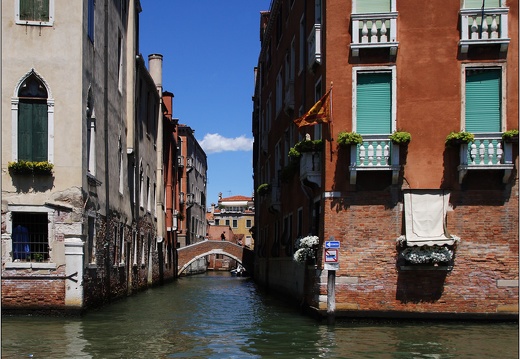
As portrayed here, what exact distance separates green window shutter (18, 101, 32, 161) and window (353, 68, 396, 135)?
659 centimetres

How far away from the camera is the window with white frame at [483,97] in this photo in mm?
14320

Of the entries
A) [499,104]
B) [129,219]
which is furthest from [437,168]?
[129,219]

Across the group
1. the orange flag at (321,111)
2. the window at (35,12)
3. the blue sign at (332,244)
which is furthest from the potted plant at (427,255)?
the window at (35,12)

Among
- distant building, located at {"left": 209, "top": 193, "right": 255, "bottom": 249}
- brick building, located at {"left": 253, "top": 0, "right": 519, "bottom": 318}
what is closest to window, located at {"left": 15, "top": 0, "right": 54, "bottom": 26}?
brick building, located at {"left": 253, "top": 0, "right": 519, "bottom": 318}

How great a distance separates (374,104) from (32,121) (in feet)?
22.7

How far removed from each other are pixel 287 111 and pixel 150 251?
1166 centimetres

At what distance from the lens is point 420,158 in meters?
14.3

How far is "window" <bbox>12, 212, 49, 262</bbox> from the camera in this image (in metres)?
15.4

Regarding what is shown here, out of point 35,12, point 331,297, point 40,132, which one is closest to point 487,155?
point 331,297

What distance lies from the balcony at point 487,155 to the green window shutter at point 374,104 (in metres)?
1.51

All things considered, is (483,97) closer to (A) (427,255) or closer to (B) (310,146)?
(A) (427,255)

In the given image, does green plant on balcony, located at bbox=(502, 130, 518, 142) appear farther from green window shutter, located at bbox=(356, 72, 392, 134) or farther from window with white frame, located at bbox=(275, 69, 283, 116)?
window with white frame, located at bbox=(275, 69, 283, 116)

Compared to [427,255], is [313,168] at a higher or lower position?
higher

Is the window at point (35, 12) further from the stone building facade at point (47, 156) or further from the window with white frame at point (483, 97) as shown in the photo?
the window with white frame at point (483, 97)
